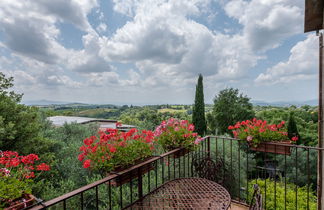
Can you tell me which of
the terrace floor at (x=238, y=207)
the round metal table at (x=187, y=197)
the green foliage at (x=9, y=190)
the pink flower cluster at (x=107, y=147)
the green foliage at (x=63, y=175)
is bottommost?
the green foliage at (x=63, y=175)

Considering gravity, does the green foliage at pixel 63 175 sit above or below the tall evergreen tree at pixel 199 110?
below

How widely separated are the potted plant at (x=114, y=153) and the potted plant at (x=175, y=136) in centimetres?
48

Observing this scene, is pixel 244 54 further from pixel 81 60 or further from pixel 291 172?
pixel 81 60

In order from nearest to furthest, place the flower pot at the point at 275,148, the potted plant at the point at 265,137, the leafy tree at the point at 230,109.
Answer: the flower pot at the point at 275,148 < the potted plant at the point at 265,137 < the leafy tree at the point at 230,109

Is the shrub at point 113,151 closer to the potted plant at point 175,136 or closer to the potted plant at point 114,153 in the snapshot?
the potted plant at point 114,153

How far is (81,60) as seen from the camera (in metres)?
7.61

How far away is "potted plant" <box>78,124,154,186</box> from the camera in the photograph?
1414 mm

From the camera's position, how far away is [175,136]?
2.12m

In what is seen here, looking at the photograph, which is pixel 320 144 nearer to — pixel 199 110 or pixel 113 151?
pixel 113 151

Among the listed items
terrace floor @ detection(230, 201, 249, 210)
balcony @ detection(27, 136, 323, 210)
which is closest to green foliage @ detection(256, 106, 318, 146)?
balcony @ detection(27, 136, 323, 210)

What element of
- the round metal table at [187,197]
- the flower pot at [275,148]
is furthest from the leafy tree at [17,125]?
the flower pot at [275,148]

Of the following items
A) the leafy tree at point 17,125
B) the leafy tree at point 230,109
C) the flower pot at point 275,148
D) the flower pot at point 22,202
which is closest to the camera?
the flower pot at point 22,202

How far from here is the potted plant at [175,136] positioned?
2125mm

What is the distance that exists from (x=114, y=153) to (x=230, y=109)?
1574 cm
